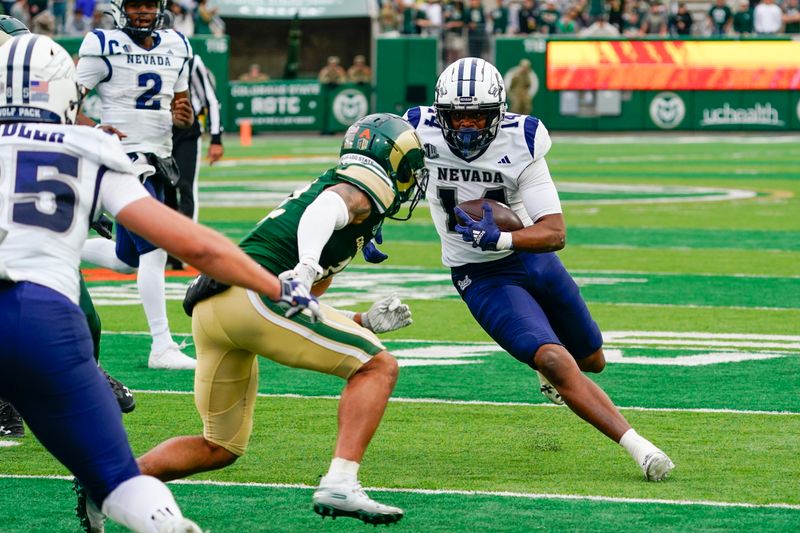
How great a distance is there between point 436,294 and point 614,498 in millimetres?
5675

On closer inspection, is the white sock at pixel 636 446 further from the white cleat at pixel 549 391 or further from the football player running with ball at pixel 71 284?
the football player running with ball at pixel 71 284

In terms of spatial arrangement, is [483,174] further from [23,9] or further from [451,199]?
[23,9]

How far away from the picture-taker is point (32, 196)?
386cm

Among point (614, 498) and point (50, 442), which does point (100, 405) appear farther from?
point (614, 498)

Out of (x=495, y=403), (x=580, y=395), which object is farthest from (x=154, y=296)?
(x=580, y=395)

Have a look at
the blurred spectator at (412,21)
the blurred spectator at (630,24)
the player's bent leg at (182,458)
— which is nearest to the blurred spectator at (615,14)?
the blurred spectator at (630,24)

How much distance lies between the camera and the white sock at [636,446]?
548cm

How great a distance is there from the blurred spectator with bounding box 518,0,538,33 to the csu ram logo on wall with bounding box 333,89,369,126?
3.65 metres

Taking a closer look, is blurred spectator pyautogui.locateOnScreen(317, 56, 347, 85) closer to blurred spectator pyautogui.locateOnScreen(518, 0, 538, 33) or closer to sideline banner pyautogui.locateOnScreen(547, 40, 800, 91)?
blurred spectator pyautogui.locateOnScreen(518, 0, 538, 33)

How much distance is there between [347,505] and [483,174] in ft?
6.85

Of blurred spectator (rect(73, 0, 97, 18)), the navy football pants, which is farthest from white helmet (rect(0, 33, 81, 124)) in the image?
blurred spectator (rect(73, 0, 97, 18))

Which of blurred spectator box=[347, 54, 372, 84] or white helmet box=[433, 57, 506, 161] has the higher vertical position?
white helmet box=[433, 57, 506, 161]

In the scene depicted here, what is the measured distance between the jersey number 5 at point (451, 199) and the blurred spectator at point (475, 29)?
85.0 ft

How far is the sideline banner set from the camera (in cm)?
3002
